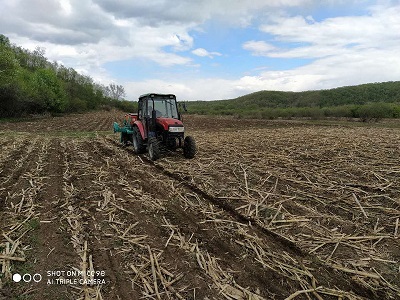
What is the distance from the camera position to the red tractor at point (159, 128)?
1005cm

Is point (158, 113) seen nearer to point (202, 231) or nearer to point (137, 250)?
point (202, 231)

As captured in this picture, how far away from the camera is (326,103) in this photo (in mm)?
71375

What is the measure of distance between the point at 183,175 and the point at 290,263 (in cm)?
448

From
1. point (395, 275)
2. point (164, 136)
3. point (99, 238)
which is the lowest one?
point (395, 275)

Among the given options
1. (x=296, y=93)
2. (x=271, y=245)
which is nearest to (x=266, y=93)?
(x=296, y=93)

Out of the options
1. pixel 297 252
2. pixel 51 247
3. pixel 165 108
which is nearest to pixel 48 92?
pixel 165 108

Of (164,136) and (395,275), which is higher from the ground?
(164,136)

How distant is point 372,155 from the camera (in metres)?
9.92

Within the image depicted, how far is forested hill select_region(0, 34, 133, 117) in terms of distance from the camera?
3200 cm

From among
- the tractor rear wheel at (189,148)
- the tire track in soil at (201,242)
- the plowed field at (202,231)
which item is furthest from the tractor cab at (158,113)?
the tire track in soil at (201,242)

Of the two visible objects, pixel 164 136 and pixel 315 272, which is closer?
pixel 315 272

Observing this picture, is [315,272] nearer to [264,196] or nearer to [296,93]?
[264,196]

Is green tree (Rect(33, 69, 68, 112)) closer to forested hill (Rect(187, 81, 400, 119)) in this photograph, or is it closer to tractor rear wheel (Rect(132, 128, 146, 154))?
forested hill (Rect(187, 81, 400, 119))

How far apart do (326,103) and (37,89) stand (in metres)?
59.6
